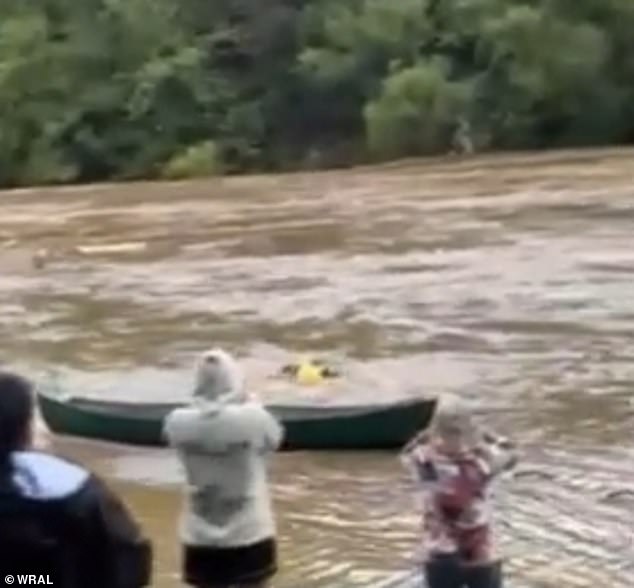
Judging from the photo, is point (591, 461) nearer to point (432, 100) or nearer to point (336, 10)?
point (432, 100)

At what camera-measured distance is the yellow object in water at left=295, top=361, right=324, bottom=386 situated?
1396 centimetres

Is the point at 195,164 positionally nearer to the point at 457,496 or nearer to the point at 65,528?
Answer: the point at 457,496

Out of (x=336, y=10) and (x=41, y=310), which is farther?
(x=336, y=10)

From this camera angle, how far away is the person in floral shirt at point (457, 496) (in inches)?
282

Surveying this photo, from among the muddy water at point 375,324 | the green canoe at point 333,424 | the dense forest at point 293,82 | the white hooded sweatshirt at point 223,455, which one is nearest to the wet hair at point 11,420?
the white hooded sweatshirt at point 223,455

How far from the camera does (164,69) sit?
58062 mm

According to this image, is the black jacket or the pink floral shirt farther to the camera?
the pink floral shirt

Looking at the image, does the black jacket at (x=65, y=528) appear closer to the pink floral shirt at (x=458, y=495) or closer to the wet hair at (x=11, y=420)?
the wet hair at (x=11, y=420)

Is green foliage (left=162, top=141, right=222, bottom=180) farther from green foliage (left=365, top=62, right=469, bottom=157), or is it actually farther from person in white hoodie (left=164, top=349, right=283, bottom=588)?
person in white hoodie (left=164, top=349, right=283, bottom=588)

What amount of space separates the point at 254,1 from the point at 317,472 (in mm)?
47573

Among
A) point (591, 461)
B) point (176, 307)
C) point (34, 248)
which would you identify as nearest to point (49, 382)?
point (591, 461)

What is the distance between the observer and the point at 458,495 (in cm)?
720

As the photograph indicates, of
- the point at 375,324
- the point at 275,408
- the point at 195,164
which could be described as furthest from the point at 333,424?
the point at 195,164

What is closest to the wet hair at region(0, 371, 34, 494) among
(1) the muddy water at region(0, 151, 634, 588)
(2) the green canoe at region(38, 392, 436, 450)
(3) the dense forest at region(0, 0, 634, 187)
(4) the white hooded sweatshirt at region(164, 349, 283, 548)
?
(4) the white hooded sweatshirt at region(164, 349, 283, 548)
